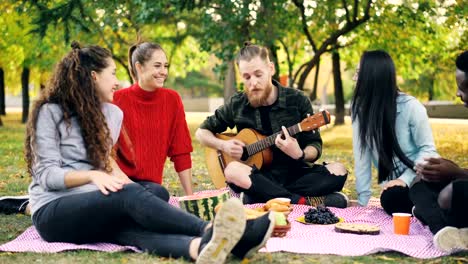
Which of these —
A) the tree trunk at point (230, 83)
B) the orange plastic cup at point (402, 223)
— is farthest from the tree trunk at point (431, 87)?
the orange plastic cup at point (402, 223)

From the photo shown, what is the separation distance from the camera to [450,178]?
4742 mm

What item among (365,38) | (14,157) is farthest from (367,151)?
(365,38)

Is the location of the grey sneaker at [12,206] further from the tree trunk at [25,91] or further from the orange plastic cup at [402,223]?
the tree trunk at [25,91]

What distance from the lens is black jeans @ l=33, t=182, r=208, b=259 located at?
4078mm

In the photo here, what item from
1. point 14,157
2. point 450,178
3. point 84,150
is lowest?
point 14,157

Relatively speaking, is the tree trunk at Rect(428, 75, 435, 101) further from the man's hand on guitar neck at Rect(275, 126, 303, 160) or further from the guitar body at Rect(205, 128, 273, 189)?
the man's hand on guitar neck at Rect(275, 126, 303, 160)

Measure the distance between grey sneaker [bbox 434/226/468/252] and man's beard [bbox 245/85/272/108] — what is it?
2.41 meters

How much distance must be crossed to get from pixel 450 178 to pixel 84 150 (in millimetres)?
2442

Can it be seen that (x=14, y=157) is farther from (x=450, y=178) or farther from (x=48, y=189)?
(x=450, y=178)

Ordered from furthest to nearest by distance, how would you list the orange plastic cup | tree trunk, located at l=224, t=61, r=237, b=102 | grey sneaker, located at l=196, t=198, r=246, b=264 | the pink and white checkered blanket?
1. tree trunk, located at l=224, t=61, r=237, b=102
2. the orange plastic cup
3. the pink and white checkered blanket
4. grey sneaker, located at l=196, t=198, r=246, b=264

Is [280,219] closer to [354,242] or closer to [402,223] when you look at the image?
[354,242]

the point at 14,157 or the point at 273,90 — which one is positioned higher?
the point at 273,90

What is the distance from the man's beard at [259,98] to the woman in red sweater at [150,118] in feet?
2.29

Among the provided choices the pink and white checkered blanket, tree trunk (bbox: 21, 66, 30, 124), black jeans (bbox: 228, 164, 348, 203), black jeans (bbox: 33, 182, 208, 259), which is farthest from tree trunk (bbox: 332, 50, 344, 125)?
black jeans (bbox: 33, 182, 208, 259)
